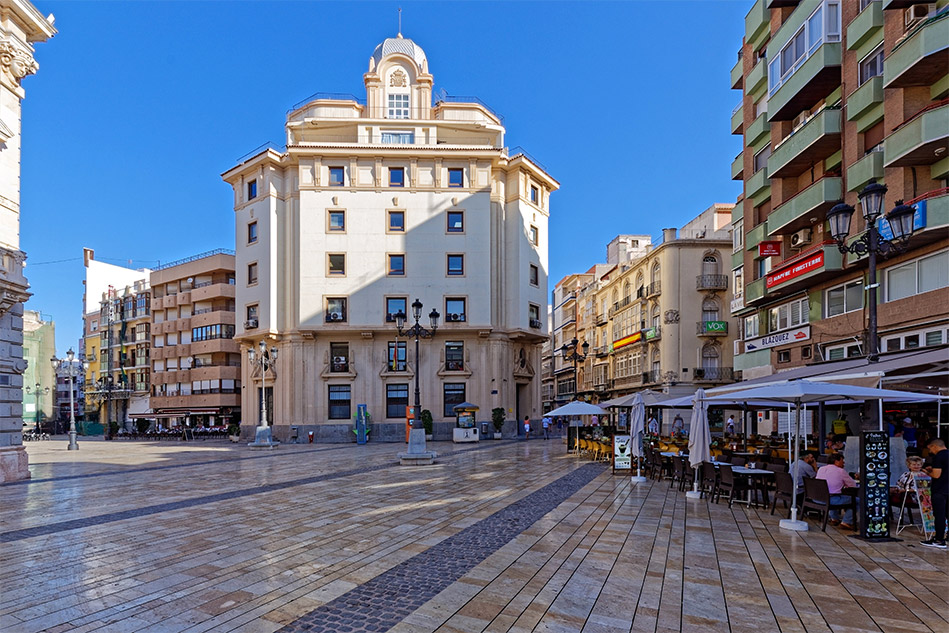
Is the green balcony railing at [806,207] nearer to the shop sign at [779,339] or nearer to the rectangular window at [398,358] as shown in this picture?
the shop sign at [779,339]

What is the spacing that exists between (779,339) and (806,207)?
241 inches

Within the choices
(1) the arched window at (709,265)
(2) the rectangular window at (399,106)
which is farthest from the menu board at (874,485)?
(1) the arched window at (709,265)

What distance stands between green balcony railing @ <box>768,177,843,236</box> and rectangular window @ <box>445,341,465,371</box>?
1991 centimetres

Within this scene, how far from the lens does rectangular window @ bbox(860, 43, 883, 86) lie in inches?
803

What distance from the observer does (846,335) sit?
2205cm

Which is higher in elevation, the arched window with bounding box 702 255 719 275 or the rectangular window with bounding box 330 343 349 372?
the arched window with bounding box 702 255 719 275

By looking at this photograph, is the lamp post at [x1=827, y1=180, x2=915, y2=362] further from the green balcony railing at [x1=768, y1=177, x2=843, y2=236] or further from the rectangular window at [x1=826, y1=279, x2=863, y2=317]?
the green balcony railing at [x1=768, y1=177, x2=843, y2=236]

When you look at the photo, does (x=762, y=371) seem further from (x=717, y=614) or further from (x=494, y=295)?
(x=717, y=614)

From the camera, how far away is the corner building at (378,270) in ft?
126

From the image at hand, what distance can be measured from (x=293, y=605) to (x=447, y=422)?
3262cm

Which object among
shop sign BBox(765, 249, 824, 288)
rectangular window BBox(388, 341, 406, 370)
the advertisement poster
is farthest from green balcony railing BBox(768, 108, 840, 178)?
rectangular window BBox(388, 341, 406, 370)

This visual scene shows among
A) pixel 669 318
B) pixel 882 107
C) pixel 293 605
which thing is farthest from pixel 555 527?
pixel 669 318

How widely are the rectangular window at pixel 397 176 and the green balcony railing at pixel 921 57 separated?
90.0ft

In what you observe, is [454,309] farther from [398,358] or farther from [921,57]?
[921,57]
